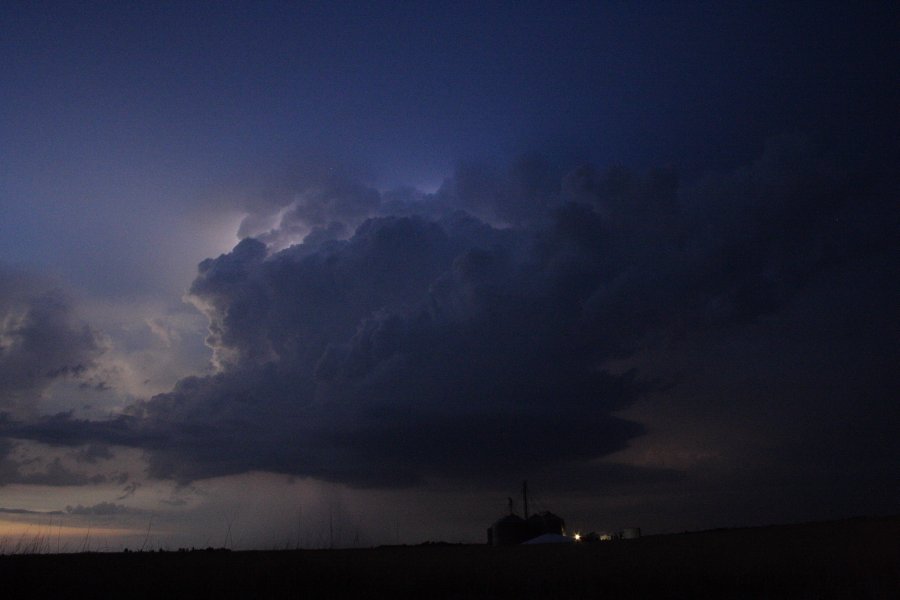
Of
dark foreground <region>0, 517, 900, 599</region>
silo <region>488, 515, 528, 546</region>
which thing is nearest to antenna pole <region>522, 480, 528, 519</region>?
silo <region>488, 515, 528, 546</region>

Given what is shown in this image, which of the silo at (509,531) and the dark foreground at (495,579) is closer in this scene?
the dark foreground at (495,579)

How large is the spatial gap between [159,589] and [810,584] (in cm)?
2795

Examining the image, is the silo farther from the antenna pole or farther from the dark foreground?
the dark foreground

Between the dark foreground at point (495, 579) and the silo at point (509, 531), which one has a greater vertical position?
the silo at point (509, 531)

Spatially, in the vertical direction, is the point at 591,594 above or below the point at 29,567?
below

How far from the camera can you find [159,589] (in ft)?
96.0

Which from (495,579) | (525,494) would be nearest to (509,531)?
(525,494)

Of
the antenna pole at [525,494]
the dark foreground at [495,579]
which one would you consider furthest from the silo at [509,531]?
the dark foreground at [495,579]

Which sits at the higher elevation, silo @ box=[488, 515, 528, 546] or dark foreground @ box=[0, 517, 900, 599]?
silo @ box=[488, 515, 528, 546]

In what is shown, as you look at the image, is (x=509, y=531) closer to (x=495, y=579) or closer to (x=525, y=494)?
(x=525, y=494)

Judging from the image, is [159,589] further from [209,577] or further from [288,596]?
[288,596]

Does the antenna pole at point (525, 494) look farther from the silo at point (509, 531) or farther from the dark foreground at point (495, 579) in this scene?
the dark foreground at point (495, 579)

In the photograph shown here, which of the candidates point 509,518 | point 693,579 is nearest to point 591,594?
point 693,579

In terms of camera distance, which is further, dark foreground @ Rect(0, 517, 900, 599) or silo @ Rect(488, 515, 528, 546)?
silo @ Rect(488, 515, 528, 546)
